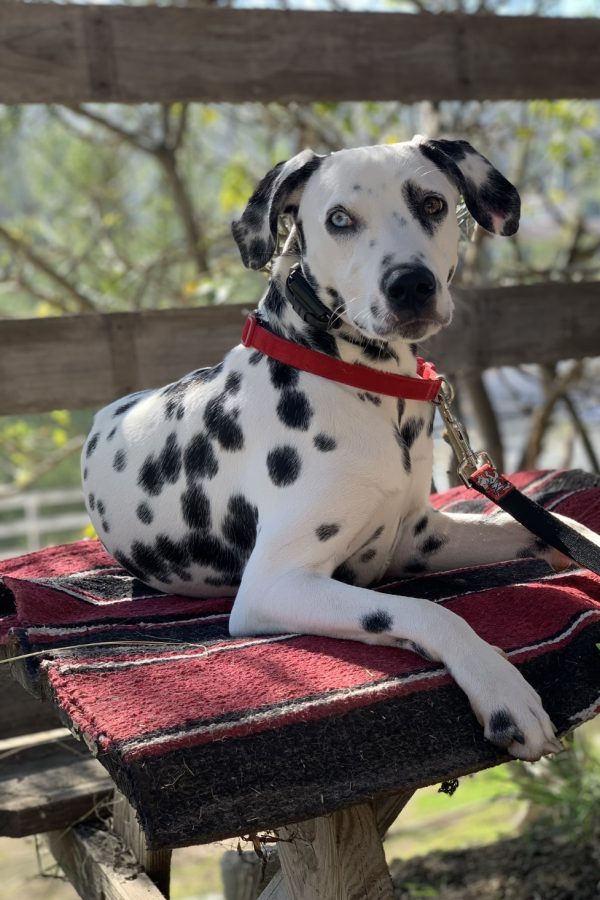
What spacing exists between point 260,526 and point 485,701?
72 centimetres

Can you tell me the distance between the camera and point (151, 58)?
11.2ft

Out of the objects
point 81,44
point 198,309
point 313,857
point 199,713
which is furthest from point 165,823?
point 81,44

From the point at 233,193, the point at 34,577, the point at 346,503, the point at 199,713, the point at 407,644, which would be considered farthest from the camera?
the point at 233,193

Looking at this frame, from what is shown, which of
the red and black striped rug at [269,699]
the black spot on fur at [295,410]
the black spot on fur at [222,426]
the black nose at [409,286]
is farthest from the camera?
the black spot on fur at [222,426]

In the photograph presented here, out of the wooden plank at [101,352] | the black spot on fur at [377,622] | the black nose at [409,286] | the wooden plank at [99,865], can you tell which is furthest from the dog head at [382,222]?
the wooden plank at [99,865]

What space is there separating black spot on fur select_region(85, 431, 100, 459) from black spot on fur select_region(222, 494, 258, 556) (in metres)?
0.57

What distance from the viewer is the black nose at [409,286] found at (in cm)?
210

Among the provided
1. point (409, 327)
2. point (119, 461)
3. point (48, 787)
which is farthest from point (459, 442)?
point (48, 787)

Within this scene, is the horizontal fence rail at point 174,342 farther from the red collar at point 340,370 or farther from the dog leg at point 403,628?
the dog leg at point 403,628

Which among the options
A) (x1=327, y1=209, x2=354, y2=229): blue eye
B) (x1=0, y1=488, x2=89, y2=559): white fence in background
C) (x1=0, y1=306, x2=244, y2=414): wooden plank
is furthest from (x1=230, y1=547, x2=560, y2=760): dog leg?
(x1=0, y1=488, x2=89, y2=559): white fence in background

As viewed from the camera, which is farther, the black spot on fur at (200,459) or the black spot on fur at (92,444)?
the black spot on fur at (92,444)

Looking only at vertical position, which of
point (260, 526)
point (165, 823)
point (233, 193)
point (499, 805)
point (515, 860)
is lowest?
point (499, 805)

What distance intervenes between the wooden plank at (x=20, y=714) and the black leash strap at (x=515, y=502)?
1.65 m

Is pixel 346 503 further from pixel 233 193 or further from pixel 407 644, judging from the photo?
pixel 233 193
